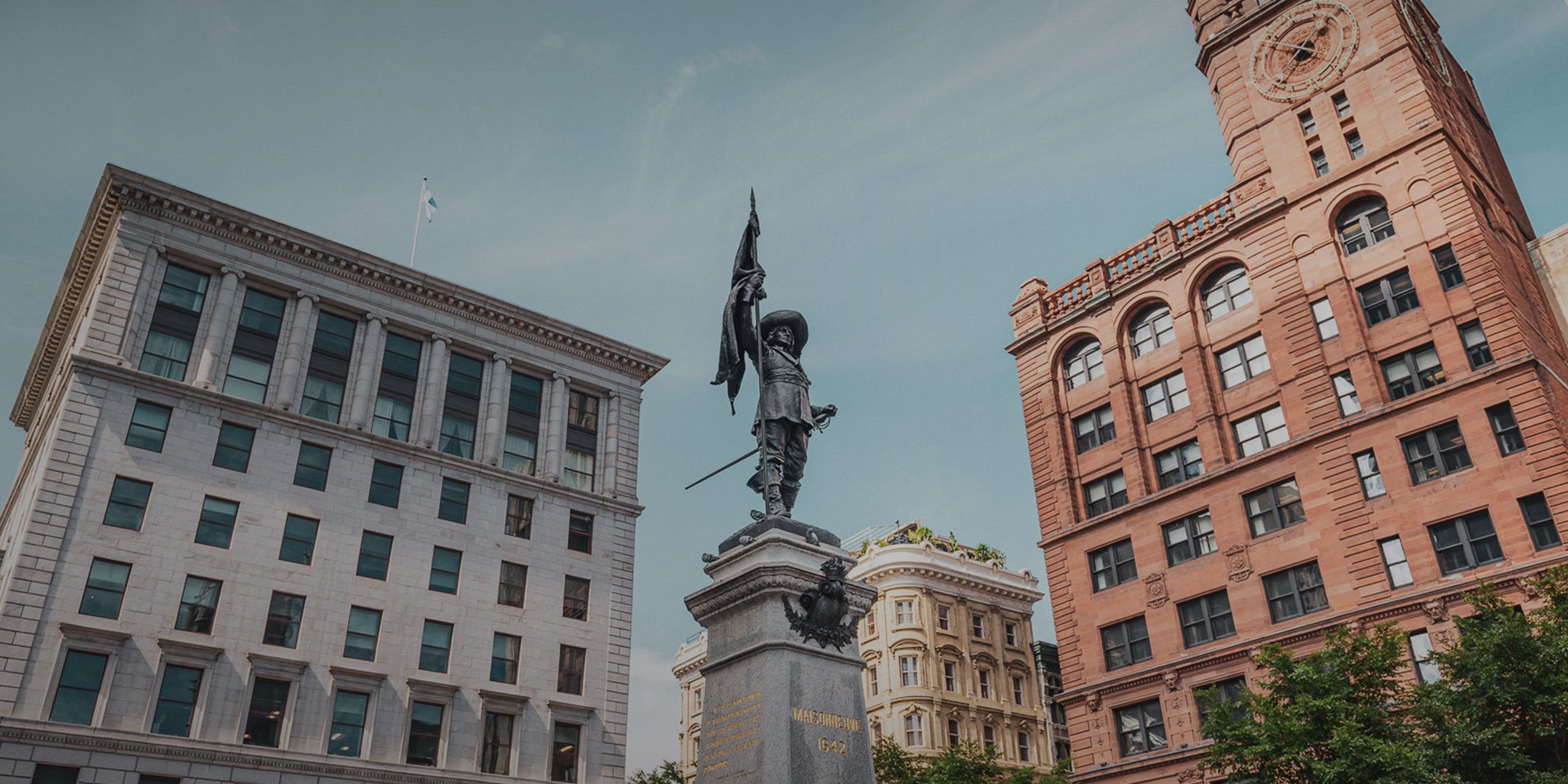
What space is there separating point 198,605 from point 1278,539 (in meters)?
42.0

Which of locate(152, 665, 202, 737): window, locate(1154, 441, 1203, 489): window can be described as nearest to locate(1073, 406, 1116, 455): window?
locate(1154, 441, 1203, 489): window

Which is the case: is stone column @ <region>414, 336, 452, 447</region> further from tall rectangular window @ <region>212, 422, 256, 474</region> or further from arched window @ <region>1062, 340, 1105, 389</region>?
arched window @ <region>1062, 340, 1105, 389</region>

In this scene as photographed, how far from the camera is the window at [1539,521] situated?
35219mm

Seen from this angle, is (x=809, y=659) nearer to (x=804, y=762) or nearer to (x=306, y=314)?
(x=804, y=762)

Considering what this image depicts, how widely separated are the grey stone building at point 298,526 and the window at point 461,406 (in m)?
0.15

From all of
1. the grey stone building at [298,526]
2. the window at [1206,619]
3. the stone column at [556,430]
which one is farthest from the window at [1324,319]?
the stone column at [556,430]

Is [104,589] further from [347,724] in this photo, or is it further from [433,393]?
[433,393]

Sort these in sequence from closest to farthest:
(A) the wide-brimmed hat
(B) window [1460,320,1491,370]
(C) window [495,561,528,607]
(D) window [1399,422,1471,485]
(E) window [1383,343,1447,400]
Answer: (A) the wide-brimmed hat < (D) window [1399,422,1471,485] < (B) window [1460,320,1491,370] < (E) window [1383,343,1447,400] < (C) window [495,561,528,607]

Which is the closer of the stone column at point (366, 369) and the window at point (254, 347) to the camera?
the window at point (254, 347)

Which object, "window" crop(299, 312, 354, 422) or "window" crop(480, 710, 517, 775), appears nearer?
"window" crop(480, 710, 517, 775)

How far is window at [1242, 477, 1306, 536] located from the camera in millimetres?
42312

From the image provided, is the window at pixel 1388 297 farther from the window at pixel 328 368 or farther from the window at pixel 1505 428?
the window at pixel 328 368

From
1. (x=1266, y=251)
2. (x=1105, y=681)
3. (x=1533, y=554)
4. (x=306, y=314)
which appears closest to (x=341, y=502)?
(x=306, y=314)

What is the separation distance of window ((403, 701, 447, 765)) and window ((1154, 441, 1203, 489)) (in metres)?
32.7
